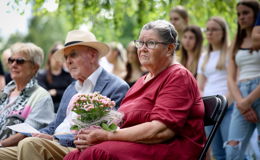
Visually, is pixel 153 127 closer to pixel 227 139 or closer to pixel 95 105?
pixel 95 105

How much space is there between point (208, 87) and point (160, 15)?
1912 millimetres

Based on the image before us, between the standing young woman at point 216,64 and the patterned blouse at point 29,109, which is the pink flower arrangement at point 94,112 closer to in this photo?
the patterned blouse at point 29,109

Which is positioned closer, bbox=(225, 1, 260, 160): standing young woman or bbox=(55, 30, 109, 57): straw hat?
bbox=(55, 30, 109, 57): straw hat

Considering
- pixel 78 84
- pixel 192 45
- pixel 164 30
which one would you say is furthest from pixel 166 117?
pixel 192 45

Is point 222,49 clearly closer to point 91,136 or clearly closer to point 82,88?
point 82,88

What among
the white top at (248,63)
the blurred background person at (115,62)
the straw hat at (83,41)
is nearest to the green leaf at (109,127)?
the straw hat at (83,41)

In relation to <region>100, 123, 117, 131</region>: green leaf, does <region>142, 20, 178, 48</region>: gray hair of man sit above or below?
above

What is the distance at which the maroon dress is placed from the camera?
3.70m

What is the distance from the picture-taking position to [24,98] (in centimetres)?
570

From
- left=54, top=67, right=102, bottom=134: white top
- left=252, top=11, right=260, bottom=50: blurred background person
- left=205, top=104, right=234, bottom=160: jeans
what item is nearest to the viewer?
left=54, top=67, right=102, bottom=134: white top

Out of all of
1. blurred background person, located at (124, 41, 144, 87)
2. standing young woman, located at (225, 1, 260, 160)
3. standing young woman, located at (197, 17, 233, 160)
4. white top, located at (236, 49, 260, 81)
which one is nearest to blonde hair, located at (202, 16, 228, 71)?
standing young woman, located at (197, 17, 233, 160)

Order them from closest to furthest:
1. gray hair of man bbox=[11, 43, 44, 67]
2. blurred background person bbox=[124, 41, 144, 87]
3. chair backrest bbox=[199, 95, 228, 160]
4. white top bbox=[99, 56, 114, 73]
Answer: chair backrest bbox=[199, 95, 228, 160] < gray hair of man bbox=[11, 43, 44, 67] < blurred background person bbox=[124, 41, 144, 87] < white top bbox=[99, 56, 114, 73]

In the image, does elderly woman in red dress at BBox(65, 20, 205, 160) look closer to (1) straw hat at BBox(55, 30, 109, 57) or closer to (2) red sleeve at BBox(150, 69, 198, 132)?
(2) red sleeve at BBox(150, 69, 198, 132)

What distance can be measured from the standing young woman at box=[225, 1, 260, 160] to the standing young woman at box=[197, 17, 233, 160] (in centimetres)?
48
